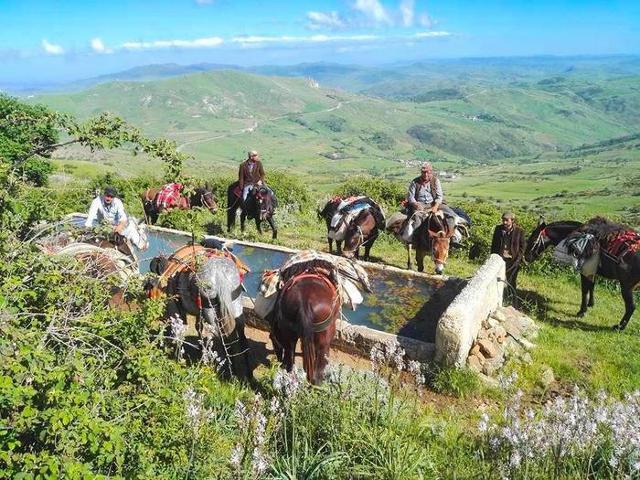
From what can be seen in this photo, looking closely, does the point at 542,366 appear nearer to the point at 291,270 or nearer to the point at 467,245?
the point at 291,270

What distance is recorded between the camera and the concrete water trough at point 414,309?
23.5 ft

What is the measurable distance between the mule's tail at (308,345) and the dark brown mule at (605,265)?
622 cm

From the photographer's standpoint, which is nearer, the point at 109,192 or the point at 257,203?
the point at 109,192

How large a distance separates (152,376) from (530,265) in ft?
35.2

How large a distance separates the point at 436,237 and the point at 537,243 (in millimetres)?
2132

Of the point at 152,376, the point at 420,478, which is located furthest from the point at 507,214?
the point at 152,376

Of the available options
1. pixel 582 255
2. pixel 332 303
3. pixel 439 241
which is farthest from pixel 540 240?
pixel 332 303

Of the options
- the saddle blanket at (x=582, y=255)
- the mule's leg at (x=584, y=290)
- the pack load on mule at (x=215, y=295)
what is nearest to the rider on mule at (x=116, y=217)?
the pack load on mule at (x=215, y=295)

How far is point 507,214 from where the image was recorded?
10.3 meters

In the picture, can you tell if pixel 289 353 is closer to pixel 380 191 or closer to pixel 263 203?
pixel 263 203

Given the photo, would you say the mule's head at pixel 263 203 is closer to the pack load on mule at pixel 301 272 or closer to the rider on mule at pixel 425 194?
the rider on mule at pixel 425 194

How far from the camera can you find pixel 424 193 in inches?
456

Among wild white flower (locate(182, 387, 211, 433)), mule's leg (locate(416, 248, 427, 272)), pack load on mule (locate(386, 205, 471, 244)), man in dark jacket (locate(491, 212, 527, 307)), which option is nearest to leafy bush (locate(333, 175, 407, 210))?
pack load on mule (locate(386, 205, 471, 244))

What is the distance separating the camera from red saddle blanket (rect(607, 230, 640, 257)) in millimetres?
8898
